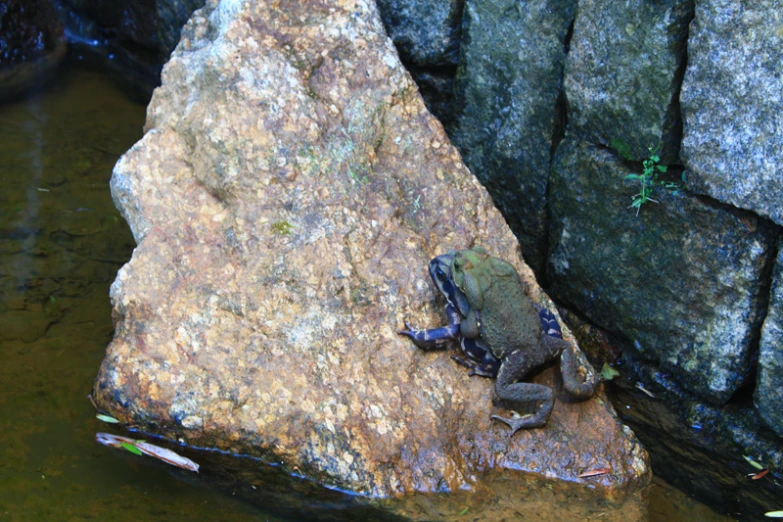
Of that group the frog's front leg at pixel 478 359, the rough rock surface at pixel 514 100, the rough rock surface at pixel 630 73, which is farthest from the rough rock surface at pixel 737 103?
the frog's front leg at pixel 478 359

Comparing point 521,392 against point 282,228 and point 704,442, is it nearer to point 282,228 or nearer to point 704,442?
point 704,442

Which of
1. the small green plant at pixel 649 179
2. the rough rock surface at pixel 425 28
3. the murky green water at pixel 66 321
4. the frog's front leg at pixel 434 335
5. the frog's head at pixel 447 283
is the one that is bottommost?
the murky green water at pixel 66 321

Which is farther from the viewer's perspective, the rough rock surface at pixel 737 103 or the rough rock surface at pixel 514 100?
the rough rock surface at pixel 514 100

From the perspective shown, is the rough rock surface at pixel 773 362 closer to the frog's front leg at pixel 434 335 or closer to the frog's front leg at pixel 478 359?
the frog's front leg at pixel 478 359

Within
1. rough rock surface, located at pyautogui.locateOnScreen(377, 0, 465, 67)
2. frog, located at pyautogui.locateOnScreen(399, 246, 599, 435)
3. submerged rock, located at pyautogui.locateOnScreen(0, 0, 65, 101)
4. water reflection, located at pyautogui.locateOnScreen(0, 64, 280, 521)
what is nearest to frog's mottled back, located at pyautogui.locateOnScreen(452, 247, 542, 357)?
frog, located at pyautogui.locateOnScreen(399, 246, 599, 435)

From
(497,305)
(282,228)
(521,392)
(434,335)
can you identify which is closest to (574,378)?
(521,392)

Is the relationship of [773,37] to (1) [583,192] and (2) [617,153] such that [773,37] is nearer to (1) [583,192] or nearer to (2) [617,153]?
(2) [617,153]
